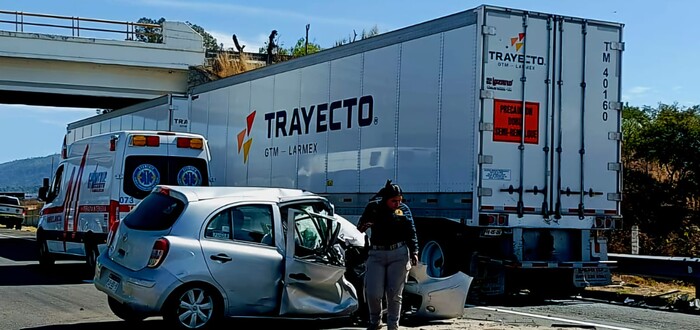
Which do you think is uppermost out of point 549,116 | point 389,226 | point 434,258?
point 549,116

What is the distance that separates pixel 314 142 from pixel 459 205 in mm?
4522

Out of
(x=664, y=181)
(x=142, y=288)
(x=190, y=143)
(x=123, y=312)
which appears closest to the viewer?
(x=142, y=288)

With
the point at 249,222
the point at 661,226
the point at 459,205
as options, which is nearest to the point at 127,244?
the point at 249,222

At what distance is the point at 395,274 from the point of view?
977 centimetres

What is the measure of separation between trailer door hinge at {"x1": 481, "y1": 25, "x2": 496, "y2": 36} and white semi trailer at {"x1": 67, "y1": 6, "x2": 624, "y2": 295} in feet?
0.07

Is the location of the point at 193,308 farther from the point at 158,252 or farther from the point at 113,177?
the point at 113,177

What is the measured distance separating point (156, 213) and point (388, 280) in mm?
2514

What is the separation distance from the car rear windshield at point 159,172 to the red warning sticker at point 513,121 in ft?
17.6

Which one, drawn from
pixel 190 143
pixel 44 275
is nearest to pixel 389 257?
pixel 190 143

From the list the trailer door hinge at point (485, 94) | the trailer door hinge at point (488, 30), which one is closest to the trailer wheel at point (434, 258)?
the trailer door hinge at point (485, 94)

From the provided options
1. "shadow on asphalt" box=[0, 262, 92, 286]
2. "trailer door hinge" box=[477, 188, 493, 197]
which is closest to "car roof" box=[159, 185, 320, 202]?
"trailer door hinge" box=[477, 188, 493, 197]

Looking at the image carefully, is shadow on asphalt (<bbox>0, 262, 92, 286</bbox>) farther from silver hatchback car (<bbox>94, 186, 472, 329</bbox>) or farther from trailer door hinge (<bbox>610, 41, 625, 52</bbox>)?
trailer door hinge (<bbox>610, 41, 625, 52</bbox>)

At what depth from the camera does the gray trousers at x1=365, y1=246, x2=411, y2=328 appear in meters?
9.73

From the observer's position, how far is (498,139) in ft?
45.9
